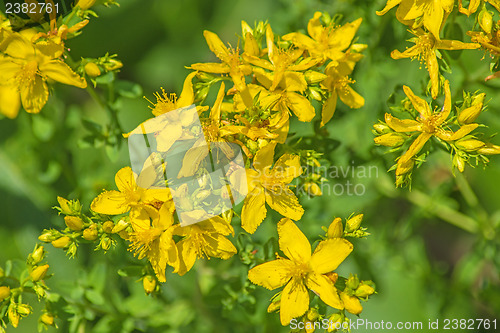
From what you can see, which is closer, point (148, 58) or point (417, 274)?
point (417, 274)

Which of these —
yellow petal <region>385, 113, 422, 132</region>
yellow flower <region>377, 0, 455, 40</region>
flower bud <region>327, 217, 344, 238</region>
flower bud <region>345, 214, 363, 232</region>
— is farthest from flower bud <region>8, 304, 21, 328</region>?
yellow flower <region>377, 0, 455, 40</region>

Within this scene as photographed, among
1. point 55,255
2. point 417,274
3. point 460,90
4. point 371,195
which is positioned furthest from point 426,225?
point 55,255

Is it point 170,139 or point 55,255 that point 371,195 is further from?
point 55,255

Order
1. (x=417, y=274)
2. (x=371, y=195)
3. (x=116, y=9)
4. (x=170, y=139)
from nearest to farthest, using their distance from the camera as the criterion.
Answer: (x=170, y=139)
(x=371, y=195)
(x=417, y=274)
(x=116, y=9)

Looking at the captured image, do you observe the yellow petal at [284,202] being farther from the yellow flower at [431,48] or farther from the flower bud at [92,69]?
the flower bud at [92,69]

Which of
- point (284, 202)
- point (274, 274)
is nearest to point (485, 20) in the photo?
point (284, 202)

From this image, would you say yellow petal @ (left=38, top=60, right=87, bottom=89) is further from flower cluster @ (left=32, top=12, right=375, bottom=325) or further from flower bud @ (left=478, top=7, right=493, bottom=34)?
flower bud @ (left=478, top=7, right=493, bottom=34)
